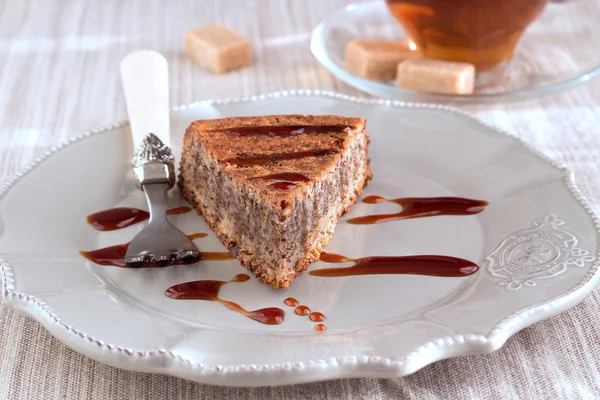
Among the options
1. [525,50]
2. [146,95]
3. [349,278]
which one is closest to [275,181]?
[349,278]

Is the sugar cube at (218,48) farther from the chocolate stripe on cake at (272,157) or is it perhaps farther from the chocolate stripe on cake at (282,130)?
the chocolate stripe on cake at (272,157)

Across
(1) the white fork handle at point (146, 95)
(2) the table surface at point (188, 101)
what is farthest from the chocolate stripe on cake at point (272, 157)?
(2) the table surface at point (188, 101)

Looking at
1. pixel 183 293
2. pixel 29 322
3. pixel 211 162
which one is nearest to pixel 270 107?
pixel 211 162

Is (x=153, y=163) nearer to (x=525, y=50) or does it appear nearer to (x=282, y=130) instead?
(x=282, y=130)

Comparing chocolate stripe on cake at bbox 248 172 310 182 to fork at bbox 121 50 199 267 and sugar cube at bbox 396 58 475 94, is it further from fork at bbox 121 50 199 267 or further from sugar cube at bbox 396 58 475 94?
sugar cube at bbox 396 58 475 94

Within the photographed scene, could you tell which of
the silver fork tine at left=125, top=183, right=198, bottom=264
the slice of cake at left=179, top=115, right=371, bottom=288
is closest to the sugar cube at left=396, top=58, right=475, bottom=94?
the slice of cake at left=179, top=115, right=371, bottom=288

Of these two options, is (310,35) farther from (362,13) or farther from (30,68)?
(30,68)
